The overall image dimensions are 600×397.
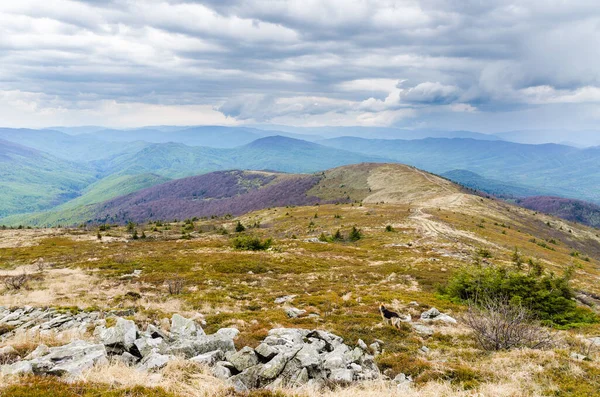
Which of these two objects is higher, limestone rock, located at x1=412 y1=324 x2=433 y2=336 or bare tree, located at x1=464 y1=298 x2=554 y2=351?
bare tree, located at x1=464 y1=298 x2=554 y2=351

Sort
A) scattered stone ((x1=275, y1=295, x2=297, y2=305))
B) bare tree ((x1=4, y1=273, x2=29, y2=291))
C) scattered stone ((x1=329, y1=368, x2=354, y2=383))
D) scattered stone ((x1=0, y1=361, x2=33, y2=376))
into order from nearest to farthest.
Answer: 1. scattered stone ((x1=0, y1=361, x2=33, y2=376))
2. scattered stone ((x1=329, y1=368, x2=354, y2=383))
3. scattered stone ((x1=275, y1=295, x2=297, y2=305))
4. bare tree ((x1=4, y1=273, x2=29, y2=291))

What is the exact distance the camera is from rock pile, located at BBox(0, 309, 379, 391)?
10.2m

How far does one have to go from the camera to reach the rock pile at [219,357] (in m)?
10.2

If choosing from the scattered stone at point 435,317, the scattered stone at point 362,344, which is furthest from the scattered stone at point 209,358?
the scattered stone at point 435,317

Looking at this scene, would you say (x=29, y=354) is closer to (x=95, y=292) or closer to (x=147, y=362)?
(x=147, y=362)

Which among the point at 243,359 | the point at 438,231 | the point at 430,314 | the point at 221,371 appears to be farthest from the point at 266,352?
the point at 438,231

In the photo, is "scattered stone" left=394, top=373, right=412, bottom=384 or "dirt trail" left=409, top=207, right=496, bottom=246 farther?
"dirt trail" left=409, top=207, right=496, bottom=246

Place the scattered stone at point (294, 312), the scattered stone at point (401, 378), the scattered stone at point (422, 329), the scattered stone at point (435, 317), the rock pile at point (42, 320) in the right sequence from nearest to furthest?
the scattered stone at point (401, 378) → the rock pile at point (42, 320) → the scattered stone at point (422, 329) → the scattered stone at point (435, 317) → the scattered stone at point (294, 312)

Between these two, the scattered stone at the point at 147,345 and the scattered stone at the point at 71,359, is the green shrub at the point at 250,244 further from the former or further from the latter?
the scattered stone at the point at 71,359

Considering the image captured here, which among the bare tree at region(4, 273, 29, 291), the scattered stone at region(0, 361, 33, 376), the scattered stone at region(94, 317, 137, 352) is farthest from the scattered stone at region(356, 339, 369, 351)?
the bare tree at region(4, 273, 29, 291)

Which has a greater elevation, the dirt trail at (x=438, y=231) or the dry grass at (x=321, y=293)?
the dry grass at (x=321, y=293)

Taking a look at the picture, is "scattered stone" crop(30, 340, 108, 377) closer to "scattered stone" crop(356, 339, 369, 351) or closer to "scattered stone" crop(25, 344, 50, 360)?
"scattered stone" crop(25, 344, 50, 360)

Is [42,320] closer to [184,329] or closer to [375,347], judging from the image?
[184,329]

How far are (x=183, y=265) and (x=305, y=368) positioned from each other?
2888 centimetres
